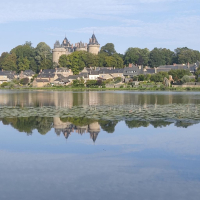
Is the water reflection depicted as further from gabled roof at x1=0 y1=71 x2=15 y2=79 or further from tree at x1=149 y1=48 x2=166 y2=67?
tree at x1=149 y1=48 x2=166 y2=67

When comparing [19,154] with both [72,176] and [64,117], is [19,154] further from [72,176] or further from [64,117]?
[64,117]

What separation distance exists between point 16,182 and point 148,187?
2784 mm

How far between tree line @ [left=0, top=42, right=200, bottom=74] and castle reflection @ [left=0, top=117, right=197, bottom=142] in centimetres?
8412

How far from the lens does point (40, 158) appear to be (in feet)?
33.4

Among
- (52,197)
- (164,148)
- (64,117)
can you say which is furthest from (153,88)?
(52,197)

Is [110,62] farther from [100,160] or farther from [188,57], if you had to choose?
[100,160]

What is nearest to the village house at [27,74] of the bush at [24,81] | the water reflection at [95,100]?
the bush at [24,81]

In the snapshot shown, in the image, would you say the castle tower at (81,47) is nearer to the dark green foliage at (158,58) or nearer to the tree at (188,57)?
the dark green foliage at (158,58)

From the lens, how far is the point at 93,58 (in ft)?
336

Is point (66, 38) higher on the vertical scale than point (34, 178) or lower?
higher

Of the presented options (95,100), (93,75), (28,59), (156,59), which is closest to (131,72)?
(93,75)

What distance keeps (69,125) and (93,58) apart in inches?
3441

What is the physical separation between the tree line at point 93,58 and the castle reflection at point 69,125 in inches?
3312

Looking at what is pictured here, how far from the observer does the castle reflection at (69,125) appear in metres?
14.5
